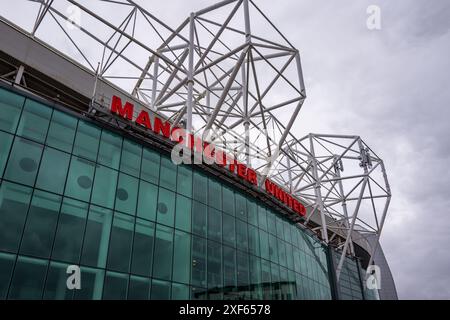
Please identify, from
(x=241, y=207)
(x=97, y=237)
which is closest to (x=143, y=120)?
(x=97, y=237)

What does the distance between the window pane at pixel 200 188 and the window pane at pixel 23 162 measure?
1066 cm

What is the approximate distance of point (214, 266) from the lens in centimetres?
2370

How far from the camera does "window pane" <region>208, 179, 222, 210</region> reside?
2600cm

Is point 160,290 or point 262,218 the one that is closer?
point 160,290

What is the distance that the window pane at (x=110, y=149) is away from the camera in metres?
20.2

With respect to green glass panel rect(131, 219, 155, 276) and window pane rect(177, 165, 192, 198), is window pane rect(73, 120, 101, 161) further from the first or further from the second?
window pane rect(177, 165, 192, 198)

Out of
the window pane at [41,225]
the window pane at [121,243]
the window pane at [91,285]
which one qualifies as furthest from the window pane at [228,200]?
the window pane at [41,225]

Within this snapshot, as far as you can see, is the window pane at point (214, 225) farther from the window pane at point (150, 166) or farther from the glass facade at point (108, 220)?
the window pane at point (150, 166)

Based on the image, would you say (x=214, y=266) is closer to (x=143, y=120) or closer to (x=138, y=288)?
(x=138, y=288)

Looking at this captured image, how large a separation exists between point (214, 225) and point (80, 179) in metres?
10.2
